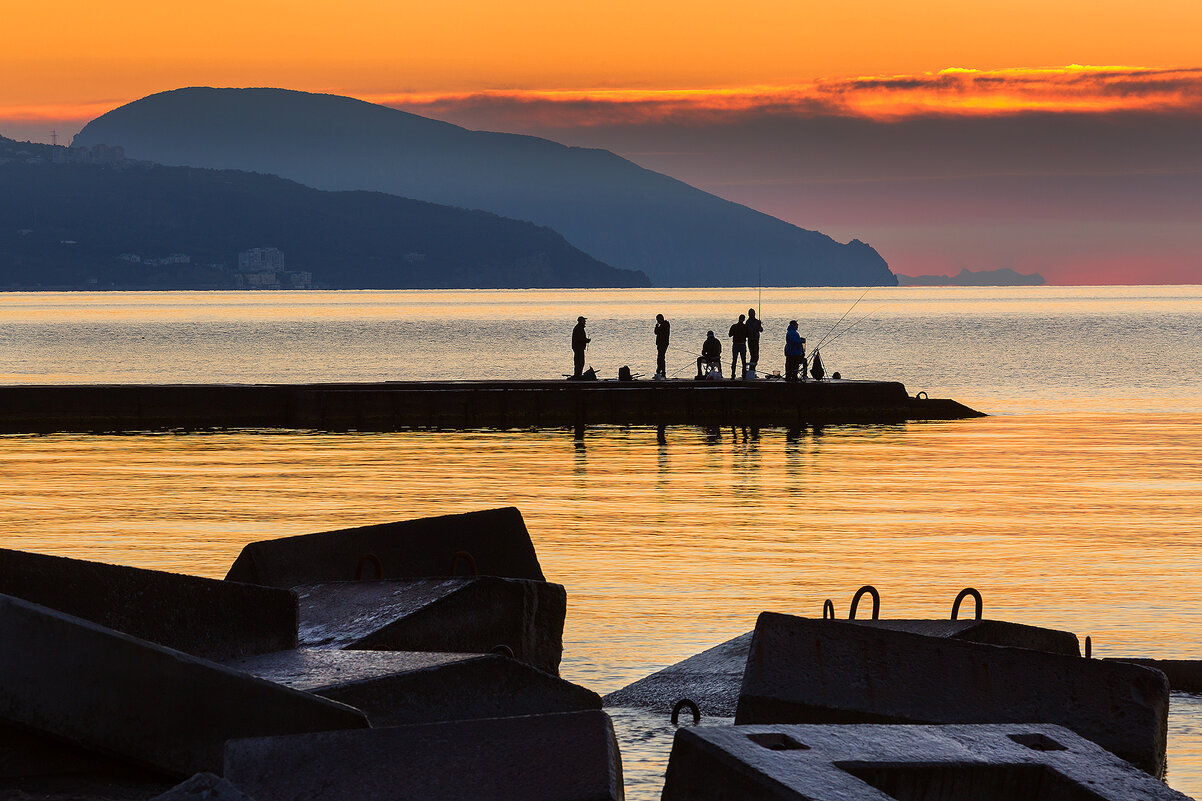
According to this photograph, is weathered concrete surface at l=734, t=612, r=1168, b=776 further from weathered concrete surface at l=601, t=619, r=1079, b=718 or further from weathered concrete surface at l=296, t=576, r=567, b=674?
weathered concrete surface at l=296, t=576, r=567, b=674

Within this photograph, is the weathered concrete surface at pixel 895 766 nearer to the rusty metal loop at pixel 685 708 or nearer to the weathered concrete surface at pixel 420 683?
the weathered concrete surface at pixel 420 683

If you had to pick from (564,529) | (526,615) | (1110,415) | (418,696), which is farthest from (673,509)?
(1110,415)

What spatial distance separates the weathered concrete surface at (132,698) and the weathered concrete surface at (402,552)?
3.52 m

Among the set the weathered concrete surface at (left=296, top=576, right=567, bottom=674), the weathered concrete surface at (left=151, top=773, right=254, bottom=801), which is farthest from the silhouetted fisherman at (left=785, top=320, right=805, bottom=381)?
the weathered concrete surface at (left=151, top=773, right=254, bottom=801)

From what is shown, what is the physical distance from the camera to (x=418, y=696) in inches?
260

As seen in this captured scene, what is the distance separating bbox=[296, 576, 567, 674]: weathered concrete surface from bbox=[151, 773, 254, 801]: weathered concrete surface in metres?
3.17

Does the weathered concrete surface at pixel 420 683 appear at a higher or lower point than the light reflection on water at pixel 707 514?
A: higher

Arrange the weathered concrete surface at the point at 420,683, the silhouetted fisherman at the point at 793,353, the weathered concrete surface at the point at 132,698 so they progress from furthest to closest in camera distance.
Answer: the silhouetted fisherman at the point at 793,353
the weathered concrete surface at the point at 420,683
the weathered concrete surface at the point at 132,698

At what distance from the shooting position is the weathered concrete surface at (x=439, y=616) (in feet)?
26.3

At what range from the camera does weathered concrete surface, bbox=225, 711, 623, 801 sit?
5.29m

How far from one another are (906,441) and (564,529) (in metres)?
13.9

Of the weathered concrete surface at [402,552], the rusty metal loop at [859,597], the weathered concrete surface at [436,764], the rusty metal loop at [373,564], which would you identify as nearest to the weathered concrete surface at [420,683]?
the weathered concrete surface at [436,764]

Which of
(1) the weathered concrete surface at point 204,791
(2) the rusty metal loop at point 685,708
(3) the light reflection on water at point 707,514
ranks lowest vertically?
(3) the light reflection on water at point 707,514

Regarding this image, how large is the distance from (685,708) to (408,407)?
24.8 m
